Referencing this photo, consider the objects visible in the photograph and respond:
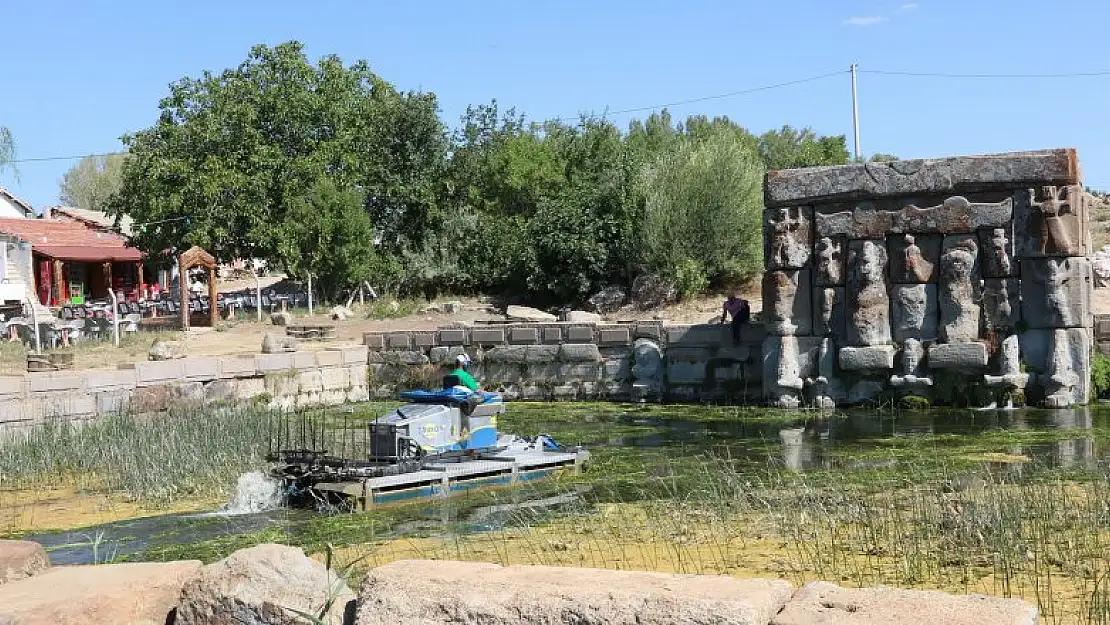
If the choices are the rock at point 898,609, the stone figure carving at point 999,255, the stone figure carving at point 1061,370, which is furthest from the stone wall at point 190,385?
the rock at point 898,609

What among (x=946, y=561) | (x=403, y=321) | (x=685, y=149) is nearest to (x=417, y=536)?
(x=946, y=561)

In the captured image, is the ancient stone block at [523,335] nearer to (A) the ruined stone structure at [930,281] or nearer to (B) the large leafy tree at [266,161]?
(A) the ruined stone structure at [930,281]

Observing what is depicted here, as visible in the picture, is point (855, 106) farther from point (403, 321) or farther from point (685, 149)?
point (403, 321)

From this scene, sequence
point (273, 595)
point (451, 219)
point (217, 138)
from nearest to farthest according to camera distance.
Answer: point (273, 595), point (217, 138), point (451, 219)

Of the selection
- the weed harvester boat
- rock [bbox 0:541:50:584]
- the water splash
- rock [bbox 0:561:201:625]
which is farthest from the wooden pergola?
rock [bbox 0:561:201:625]

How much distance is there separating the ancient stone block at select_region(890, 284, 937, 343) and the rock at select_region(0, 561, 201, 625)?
1447 cm

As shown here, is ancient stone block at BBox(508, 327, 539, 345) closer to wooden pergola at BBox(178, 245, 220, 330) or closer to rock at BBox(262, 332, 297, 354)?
rock at BBox(262, 332, 297, 354)

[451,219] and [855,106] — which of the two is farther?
[855,106]

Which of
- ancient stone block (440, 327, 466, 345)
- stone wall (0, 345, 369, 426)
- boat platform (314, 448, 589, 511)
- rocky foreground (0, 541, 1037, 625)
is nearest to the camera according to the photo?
rocky foreground (0, 541, 1037, 625)

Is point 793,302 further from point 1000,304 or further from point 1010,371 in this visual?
point 1010,371

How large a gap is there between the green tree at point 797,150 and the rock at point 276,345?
81.7ft

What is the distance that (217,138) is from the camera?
114 feet

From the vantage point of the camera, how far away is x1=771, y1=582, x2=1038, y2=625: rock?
395 cm

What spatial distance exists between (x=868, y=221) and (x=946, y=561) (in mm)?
11556
